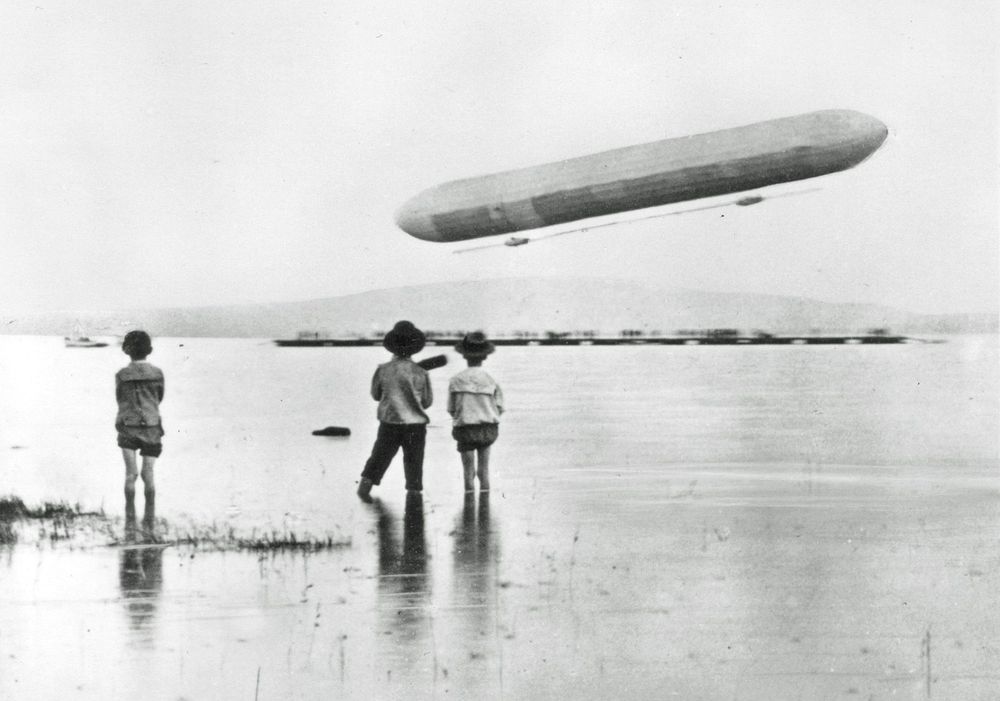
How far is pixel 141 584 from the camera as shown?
738 centimetres

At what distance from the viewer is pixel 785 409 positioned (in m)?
40.7

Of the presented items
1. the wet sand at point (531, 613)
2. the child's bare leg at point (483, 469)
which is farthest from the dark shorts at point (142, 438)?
the child's bare leg at point (483, 469)

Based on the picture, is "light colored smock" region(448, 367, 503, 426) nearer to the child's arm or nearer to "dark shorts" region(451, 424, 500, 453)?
"dark shorts" region(451, 424, 500, 453)

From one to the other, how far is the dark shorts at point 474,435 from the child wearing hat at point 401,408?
377mm

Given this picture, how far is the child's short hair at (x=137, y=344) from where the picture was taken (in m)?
10.6

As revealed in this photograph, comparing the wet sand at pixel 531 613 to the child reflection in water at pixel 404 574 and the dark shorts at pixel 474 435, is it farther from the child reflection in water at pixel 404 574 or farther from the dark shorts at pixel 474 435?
the dark shorts at pixel 474 435

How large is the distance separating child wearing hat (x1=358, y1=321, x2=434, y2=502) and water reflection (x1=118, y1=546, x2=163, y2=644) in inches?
125

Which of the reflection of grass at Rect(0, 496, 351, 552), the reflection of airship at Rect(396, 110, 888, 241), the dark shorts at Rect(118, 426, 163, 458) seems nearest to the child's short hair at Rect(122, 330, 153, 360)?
the dark shorts at Rect(118, 426, 163, 458)

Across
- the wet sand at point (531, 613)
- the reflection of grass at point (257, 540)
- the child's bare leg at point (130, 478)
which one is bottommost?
the wet sand at point (531, 613)

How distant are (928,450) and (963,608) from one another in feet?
49.0

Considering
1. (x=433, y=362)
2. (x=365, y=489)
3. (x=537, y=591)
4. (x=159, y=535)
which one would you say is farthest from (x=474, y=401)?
(x=537, y=591)

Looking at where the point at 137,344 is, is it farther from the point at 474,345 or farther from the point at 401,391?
the point at 474,345

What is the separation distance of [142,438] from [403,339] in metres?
2.71

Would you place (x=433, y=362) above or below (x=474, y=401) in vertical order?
above
